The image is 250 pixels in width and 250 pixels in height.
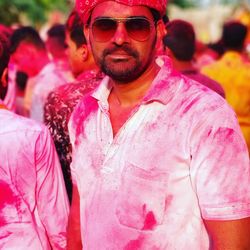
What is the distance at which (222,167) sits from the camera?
8.45ft

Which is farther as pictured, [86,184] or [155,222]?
[86,184]

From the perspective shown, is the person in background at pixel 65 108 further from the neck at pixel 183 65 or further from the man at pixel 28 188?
the neck at pixel 183 65

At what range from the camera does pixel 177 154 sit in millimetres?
2670

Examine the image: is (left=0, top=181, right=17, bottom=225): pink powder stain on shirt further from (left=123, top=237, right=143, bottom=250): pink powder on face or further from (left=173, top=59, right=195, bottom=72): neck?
(left=173, top=59, right=195, bottom=72): neck

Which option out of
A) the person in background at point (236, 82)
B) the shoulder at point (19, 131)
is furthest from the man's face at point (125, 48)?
the person in background at point (236, 82)

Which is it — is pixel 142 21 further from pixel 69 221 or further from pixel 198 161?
pixel 69 221

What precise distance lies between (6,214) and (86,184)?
0.44 meters

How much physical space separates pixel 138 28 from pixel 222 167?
0.70m

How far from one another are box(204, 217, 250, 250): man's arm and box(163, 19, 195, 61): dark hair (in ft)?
9.97

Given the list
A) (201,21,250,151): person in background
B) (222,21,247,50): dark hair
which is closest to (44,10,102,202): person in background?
(201,21,250,151): person in background

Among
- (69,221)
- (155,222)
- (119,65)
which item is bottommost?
(69,221)

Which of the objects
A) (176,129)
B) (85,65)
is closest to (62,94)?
(85,65)

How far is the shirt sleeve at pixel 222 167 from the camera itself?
2.58 m

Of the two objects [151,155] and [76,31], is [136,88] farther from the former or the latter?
[76,31]
